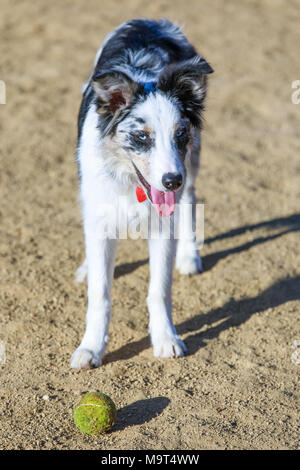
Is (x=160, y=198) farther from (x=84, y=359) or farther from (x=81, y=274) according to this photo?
(x=81, y=274)

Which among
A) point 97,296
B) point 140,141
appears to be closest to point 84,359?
point 97,296

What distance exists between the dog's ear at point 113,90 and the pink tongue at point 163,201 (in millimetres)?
564

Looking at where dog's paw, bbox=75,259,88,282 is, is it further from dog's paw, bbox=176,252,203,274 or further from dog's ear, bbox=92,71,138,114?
dog's ear, bbox=92,71,138,114

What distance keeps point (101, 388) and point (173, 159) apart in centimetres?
151

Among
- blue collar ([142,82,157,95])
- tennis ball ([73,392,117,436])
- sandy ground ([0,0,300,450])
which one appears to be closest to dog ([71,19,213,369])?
blue collar ([142,82,157,95])

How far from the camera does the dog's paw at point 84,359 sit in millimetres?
4152

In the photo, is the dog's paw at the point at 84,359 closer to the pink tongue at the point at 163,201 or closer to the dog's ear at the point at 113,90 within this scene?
the pink tongue at the point at 163,201

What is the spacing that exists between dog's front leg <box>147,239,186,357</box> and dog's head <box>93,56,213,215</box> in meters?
0.46

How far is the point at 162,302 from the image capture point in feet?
14.4

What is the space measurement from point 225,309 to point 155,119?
74.2 inches

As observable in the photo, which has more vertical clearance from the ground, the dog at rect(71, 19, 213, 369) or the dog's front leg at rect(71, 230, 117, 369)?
the dog at rect(71, 19, 213, 369)

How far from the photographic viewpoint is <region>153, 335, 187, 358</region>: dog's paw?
14.1ft

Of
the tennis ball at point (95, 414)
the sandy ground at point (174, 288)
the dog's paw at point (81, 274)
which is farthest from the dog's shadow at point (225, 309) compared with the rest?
the tennis ball at point (95, 414)
